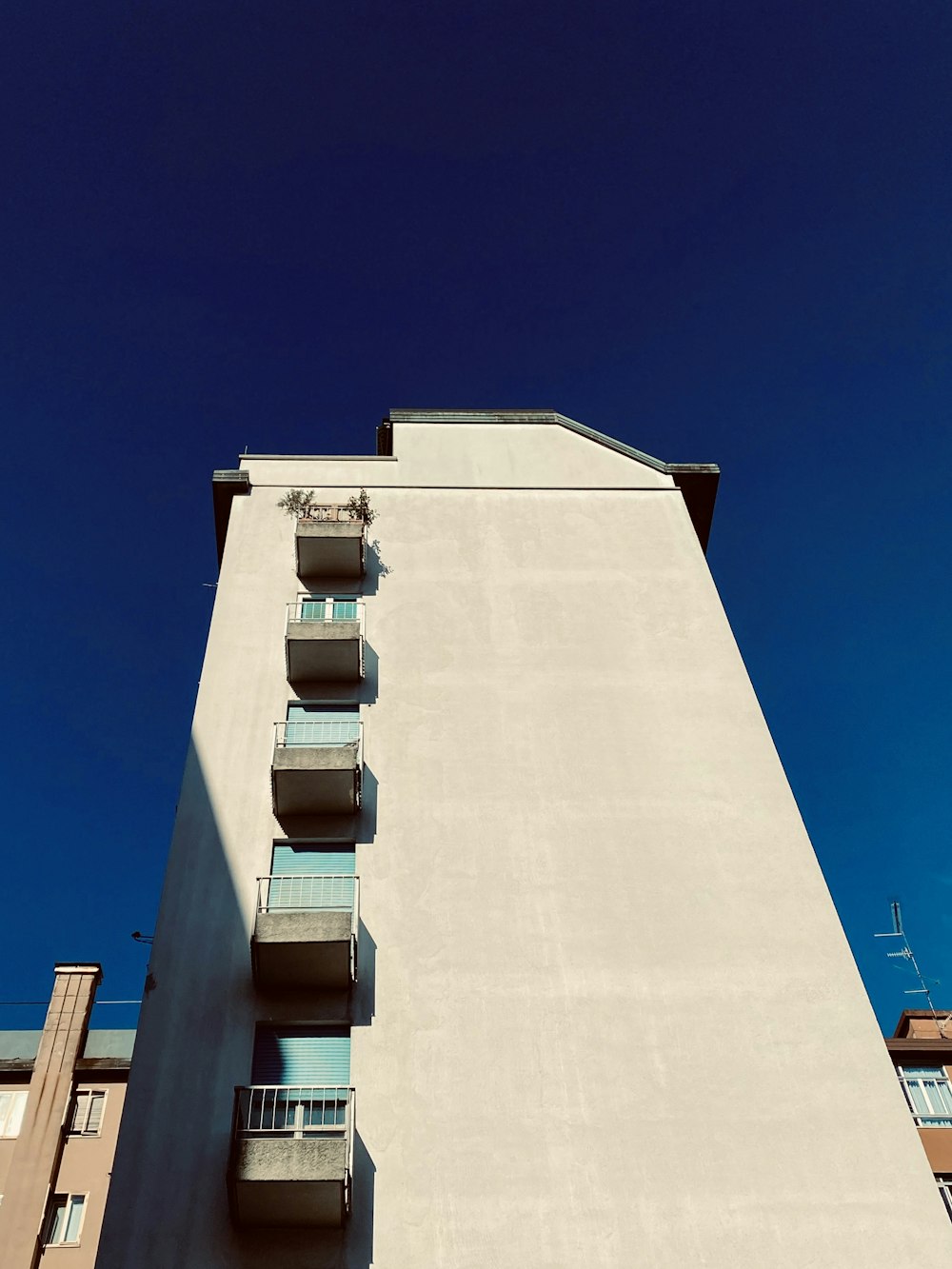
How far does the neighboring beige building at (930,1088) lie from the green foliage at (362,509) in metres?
16.9

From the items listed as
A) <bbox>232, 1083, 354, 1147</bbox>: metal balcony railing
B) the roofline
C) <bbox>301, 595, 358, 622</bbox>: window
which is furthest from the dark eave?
<bbox>232, 1083, 354, 1147</bbox>: metal balcony railing

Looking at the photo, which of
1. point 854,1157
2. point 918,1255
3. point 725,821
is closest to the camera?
point 918,1255

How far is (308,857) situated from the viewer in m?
17.2

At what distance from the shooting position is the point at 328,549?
73.9ft

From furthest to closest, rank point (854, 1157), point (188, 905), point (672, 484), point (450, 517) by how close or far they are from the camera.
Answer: point (672, 484) < point (450, 517) < point (188, 905) < point (854, 1157)

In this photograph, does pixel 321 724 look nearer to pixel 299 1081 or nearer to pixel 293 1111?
pixel 299 1081

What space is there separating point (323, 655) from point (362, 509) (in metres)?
5.22

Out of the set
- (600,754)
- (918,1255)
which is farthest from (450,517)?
(918,1255)

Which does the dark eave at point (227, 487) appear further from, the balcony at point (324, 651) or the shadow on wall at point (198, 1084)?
the shadow on wall at point (198, 1084)

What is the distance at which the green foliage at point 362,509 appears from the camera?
23781mm

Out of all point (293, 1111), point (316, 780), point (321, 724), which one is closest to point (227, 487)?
point (321, 724)

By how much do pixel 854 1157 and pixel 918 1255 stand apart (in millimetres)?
1315

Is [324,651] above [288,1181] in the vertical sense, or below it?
above

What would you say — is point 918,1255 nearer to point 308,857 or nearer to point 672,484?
point 308,857
